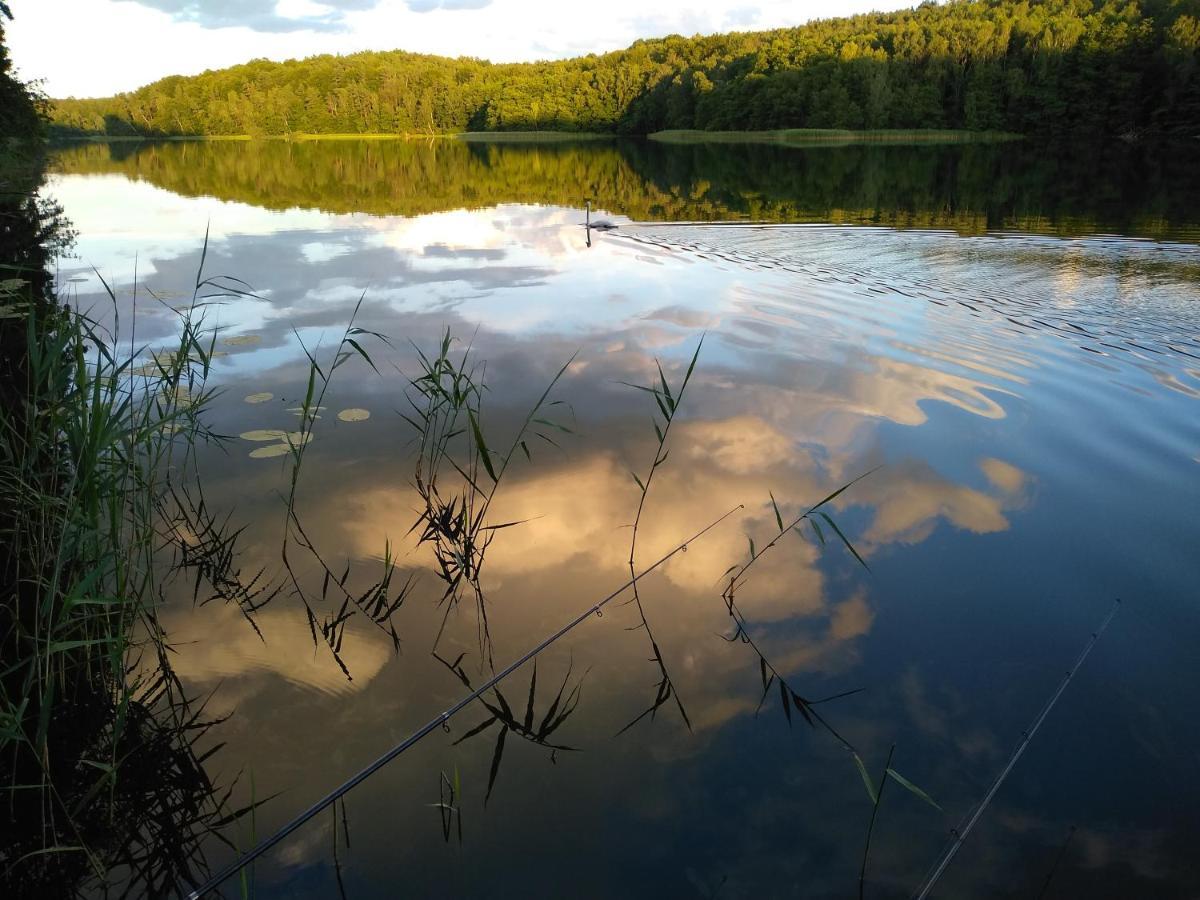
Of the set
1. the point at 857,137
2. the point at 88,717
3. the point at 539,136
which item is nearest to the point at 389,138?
the point at 539,136

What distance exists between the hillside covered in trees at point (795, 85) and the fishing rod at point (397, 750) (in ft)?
169

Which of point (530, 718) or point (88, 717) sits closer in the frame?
point (88, 717)

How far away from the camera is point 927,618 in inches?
152

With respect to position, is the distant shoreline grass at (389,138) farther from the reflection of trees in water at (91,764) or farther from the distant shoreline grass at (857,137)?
the reflection of trees in water at (91,764)

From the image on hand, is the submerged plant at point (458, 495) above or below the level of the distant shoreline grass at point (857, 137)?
below

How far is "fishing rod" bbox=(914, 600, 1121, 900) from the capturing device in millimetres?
2445

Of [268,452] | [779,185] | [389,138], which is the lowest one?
[268,452]

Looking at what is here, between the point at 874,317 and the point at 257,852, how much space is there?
9551mm

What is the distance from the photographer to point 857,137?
209 feet

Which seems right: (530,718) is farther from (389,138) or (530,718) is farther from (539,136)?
(389,138)

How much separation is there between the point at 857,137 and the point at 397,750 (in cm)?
7079

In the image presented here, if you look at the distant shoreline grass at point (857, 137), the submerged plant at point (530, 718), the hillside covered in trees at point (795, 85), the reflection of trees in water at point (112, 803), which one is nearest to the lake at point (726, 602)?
the submerged plant at point (530, 718)

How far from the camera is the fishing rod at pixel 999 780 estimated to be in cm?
245

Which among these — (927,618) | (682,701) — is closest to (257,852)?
(682,701)
